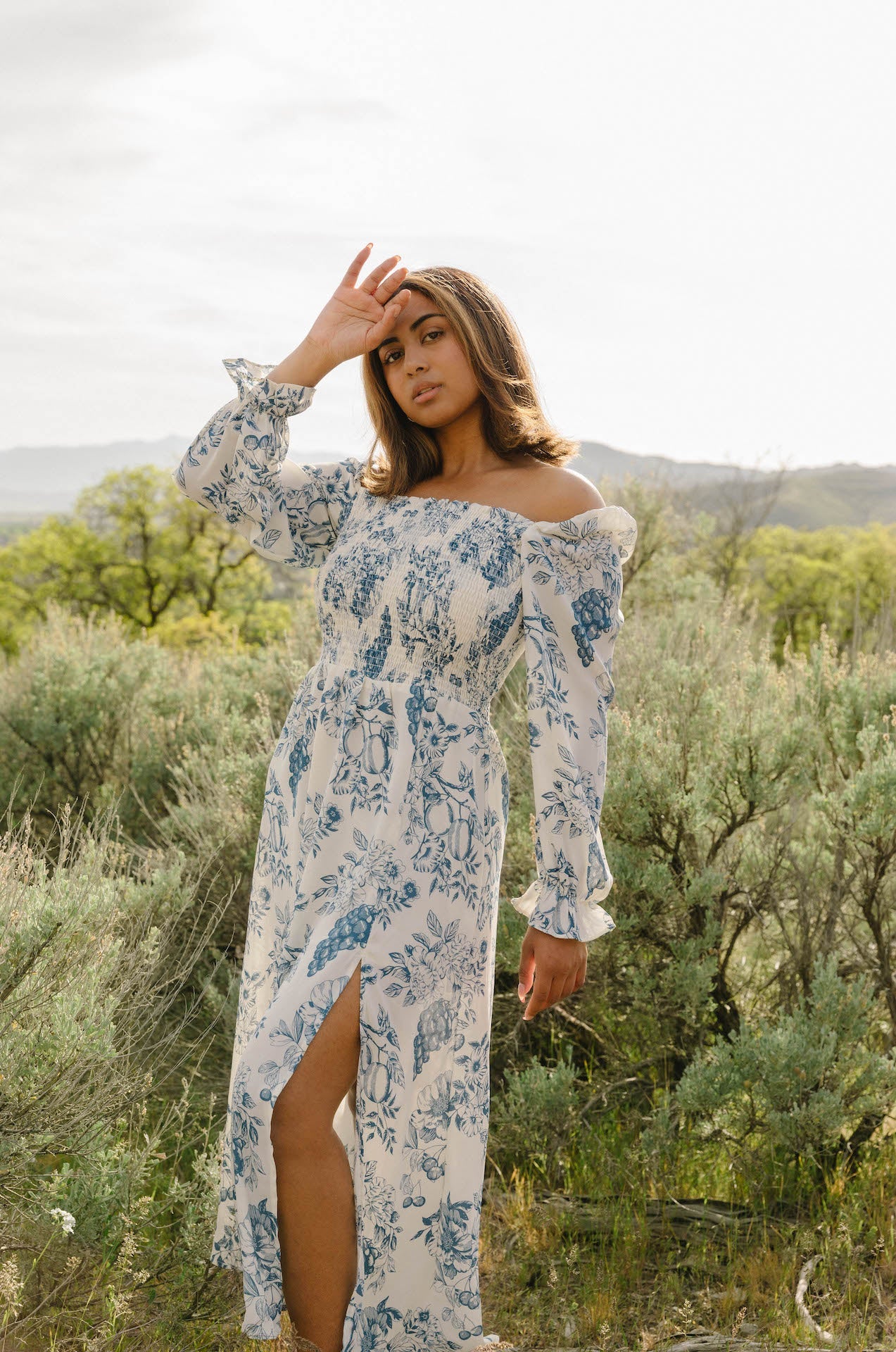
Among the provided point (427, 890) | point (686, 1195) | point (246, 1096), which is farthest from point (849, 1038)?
point (246, 1096)

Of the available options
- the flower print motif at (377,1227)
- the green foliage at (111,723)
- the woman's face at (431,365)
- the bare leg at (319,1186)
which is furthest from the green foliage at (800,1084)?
the green foliage at (111,723)

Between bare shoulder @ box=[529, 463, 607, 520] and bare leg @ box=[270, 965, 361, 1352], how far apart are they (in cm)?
104

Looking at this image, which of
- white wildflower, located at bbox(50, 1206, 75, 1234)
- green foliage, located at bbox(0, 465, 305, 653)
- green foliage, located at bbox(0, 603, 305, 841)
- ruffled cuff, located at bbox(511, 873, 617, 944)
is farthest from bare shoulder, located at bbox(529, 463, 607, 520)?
green foliage, located at bbox(0, 465, 305, 653)

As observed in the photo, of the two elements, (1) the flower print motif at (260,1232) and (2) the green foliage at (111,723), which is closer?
(1) the flower print motif at (260,1232)

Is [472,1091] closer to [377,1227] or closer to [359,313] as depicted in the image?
[377,1227]

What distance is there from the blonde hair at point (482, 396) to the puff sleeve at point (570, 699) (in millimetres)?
260

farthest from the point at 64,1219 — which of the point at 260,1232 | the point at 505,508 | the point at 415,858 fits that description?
the point at 505,508

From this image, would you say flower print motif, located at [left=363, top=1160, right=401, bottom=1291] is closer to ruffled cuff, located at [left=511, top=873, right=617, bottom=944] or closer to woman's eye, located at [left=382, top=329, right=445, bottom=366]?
ruffled cuff, located at [left=511, top=873, right=617, bottom=944]

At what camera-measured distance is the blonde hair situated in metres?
2.57

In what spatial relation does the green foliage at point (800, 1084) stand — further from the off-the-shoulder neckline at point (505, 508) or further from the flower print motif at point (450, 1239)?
the off-the-shoulder neckline at point (505, 508)

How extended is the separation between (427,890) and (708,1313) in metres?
1.55

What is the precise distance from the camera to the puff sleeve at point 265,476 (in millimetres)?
2650

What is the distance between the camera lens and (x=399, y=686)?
94.9 inches

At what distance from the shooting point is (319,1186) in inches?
82.4
